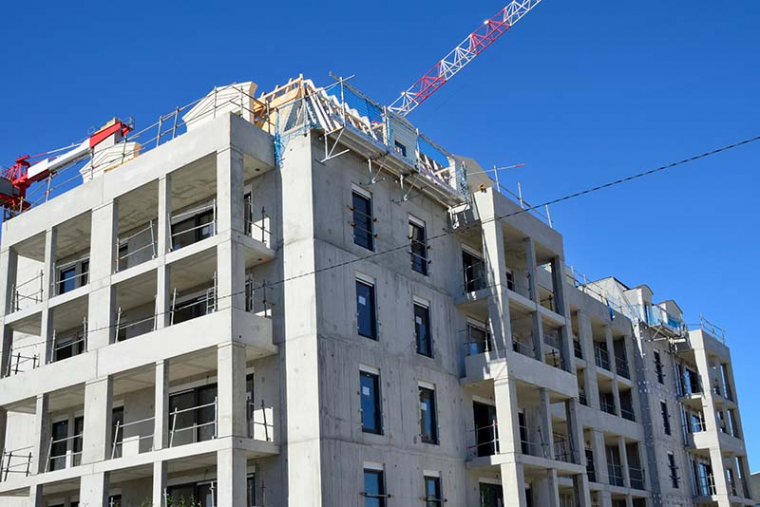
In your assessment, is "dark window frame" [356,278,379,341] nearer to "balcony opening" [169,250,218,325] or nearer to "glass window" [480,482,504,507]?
"balcony opening" [169,250,218,325]

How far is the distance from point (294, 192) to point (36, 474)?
1245 centimetres

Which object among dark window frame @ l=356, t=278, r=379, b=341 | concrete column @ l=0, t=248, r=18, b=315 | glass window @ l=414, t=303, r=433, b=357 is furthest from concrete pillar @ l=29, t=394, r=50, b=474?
glass window @ l=414, t=303, r=433, b=357

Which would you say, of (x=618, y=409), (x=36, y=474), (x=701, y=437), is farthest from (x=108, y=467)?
(x=701, y=437)

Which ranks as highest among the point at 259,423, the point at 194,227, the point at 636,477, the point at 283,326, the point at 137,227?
the point at 137,227

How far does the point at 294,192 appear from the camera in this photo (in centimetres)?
2800

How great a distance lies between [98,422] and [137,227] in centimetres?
780

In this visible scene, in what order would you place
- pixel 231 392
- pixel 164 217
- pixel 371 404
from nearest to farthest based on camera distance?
1. pixel 231 392
2. pixel 371 404
3. pixel 164 217

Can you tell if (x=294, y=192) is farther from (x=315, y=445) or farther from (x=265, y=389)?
(x=315, y=445)

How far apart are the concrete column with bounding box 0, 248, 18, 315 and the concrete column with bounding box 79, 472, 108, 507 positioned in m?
8.65

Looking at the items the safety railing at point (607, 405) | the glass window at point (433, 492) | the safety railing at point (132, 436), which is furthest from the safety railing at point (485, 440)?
the safety railing at point (607, 405)

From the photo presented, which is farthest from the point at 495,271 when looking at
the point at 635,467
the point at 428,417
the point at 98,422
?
the point at 635,467

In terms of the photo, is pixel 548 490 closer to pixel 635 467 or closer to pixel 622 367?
pixel 635 467

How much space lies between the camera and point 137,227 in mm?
32656

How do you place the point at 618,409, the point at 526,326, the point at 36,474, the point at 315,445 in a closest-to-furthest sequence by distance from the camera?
the point at 315,445 < the point at 36,474 < the point at 526,326 < the point at 618,409
